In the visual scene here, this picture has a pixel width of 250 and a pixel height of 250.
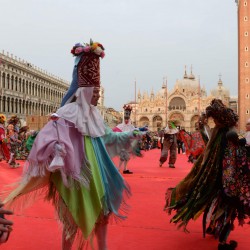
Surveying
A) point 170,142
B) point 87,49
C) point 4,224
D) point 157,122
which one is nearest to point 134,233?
point 87,49

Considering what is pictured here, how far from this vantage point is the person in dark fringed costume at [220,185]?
10.6ft

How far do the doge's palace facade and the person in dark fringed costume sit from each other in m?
38.0

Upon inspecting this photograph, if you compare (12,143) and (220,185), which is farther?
(12,143)

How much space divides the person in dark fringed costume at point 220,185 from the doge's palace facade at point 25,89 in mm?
37988

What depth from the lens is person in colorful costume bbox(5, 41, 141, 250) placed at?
2752 mm

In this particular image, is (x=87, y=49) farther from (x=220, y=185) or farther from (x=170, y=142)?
(x=170, y=142)

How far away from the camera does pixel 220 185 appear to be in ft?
11.0

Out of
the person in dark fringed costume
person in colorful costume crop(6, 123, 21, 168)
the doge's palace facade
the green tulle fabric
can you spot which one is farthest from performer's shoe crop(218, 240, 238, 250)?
the doge's palace facade

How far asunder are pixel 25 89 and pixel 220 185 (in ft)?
162

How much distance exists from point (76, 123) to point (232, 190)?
4.97ft

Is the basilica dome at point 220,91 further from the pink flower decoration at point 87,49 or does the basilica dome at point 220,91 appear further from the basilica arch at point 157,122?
the pink flower decoration at point 87,49

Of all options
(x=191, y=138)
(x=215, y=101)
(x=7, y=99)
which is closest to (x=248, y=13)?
(x=7, y=99)

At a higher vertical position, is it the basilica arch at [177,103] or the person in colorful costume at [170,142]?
the basilica arch at [177,103]

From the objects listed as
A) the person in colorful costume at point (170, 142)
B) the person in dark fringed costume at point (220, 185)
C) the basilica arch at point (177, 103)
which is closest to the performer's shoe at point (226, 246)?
the person in dark fringed costume at point (220, 185)
